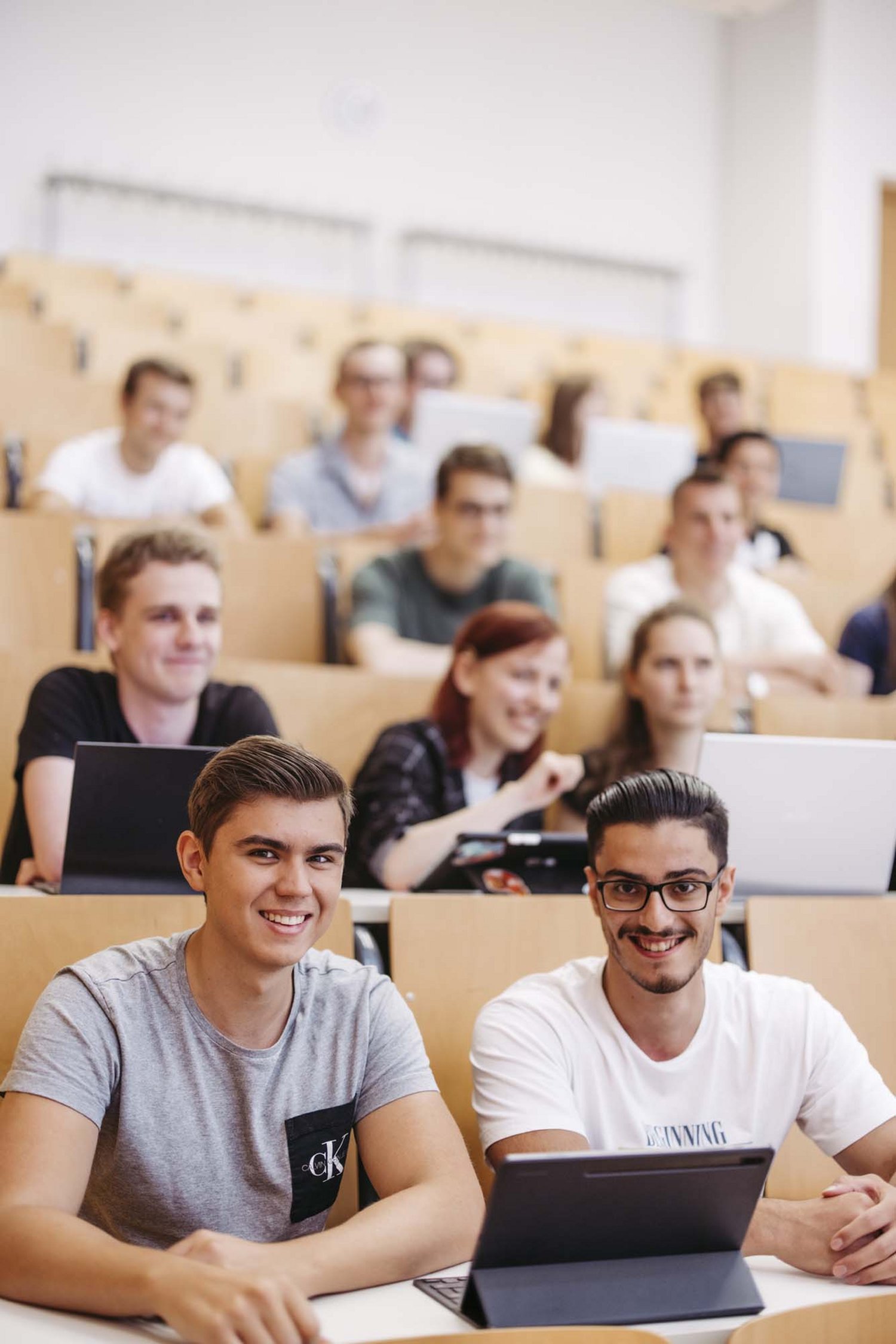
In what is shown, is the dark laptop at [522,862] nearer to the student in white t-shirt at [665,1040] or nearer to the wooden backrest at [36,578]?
the student in white t-shirt at [665,1040]

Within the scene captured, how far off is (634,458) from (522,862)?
254cm

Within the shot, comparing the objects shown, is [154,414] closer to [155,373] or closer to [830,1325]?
[155,373]

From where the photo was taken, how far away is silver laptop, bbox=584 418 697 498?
4.14 m

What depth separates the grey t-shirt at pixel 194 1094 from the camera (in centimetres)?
127

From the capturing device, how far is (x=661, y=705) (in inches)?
94.0

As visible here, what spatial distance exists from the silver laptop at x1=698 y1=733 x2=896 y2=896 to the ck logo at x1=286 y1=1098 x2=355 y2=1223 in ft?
2.14

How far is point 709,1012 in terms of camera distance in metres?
1.52

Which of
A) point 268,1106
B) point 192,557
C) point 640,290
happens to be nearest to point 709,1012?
point 268,1106

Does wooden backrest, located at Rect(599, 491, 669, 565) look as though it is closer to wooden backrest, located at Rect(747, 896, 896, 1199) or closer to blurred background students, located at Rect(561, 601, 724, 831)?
blurred background students, located at Rect(561, 601, 724, 831)

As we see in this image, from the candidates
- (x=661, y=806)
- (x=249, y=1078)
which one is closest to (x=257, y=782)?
(x=249, y=1078)

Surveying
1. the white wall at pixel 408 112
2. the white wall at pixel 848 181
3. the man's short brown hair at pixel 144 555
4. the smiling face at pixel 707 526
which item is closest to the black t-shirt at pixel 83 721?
the man's short brown hair at pixel 144 555

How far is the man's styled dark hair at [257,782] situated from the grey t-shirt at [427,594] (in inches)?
63.1

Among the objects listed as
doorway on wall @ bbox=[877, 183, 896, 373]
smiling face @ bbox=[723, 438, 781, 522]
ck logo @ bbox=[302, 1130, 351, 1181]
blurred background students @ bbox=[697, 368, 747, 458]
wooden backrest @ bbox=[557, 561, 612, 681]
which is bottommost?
ck logo @ bbox=[302, 1130, 351, 1181]

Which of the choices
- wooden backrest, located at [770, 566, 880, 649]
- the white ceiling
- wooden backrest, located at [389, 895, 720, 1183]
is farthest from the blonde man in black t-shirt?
the white ceiling
